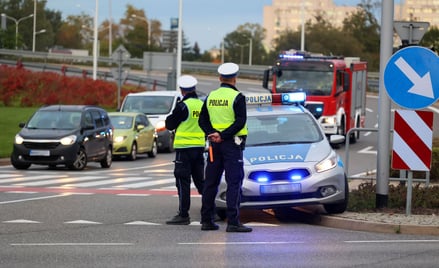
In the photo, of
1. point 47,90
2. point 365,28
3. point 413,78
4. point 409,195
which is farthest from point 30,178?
point 365,28

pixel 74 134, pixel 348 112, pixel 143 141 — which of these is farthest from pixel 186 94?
pixel 348 112

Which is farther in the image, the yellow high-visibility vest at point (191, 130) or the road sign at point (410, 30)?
the road sign at point (410, 30)

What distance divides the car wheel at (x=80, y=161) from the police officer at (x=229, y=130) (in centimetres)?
1455

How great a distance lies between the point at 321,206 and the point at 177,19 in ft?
159

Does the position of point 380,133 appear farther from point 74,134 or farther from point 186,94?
point 74,134

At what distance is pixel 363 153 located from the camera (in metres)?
37.5

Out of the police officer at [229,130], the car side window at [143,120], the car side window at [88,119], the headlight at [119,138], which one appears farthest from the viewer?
the car side window at [143,120]

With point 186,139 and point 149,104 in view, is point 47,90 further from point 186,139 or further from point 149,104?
point 186,139

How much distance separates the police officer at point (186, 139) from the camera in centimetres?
1454

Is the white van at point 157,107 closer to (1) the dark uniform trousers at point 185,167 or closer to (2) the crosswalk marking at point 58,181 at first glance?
(2) the crosswalk marking at point 58,181

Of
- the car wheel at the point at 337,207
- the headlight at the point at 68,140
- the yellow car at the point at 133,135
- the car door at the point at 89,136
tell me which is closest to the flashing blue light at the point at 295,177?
the car wheel at the point at 337,207

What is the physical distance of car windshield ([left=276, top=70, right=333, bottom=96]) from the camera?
38438mm

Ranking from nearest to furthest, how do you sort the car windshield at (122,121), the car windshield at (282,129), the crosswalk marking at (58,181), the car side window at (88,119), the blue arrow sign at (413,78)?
the blue arrow sign at (413,78), the car windshield at (282,129), the crosswalk marking at (58,181), the car side window at (88,119), the car windshield at (122,121)

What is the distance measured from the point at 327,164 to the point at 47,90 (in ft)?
160
